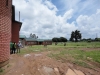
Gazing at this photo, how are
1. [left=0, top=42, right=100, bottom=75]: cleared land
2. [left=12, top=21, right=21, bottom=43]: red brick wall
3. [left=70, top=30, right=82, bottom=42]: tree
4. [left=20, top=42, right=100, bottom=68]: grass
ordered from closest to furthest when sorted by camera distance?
[left=0, top=42, right=100, bottom=75]: cleared land → [left=20, top=42, right=100, bottom=68]: grass → [left=12, top=21, right=21, bottom=43]: red brick wall → [left=70, top=30, right=82, bottom=42]: tree

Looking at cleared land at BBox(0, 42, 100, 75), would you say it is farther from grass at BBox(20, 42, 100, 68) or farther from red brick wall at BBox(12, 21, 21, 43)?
red brick wall at BBox(12, 21, 21, 43)

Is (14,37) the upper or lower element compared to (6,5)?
lower

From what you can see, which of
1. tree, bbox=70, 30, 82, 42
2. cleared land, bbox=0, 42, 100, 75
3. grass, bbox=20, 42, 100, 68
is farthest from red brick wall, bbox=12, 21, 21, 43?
tree, bbox=70, 30, 82, 42

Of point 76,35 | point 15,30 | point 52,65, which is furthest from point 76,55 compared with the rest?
Result: point 76,35

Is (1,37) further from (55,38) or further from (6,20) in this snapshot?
(55,38)

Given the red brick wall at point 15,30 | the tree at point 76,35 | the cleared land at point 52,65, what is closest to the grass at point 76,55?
the cleared land at point 52,65

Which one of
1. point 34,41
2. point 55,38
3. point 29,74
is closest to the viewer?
point 29,74

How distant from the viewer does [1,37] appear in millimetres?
8016

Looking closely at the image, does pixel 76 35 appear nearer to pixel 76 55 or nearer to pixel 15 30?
pixel 15 30

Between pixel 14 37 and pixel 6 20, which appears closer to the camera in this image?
pixel 6 20

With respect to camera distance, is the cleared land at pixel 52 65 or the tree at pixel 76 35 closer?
the cleared land at pixel 52 65

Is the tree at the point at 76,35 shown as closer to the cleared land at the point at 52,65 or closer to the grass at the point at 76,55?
the grass at the point at 76,55

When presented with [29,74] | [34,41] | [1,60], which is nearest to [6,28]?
[1,60]

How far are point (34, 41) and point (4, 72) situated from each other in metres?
64.8
